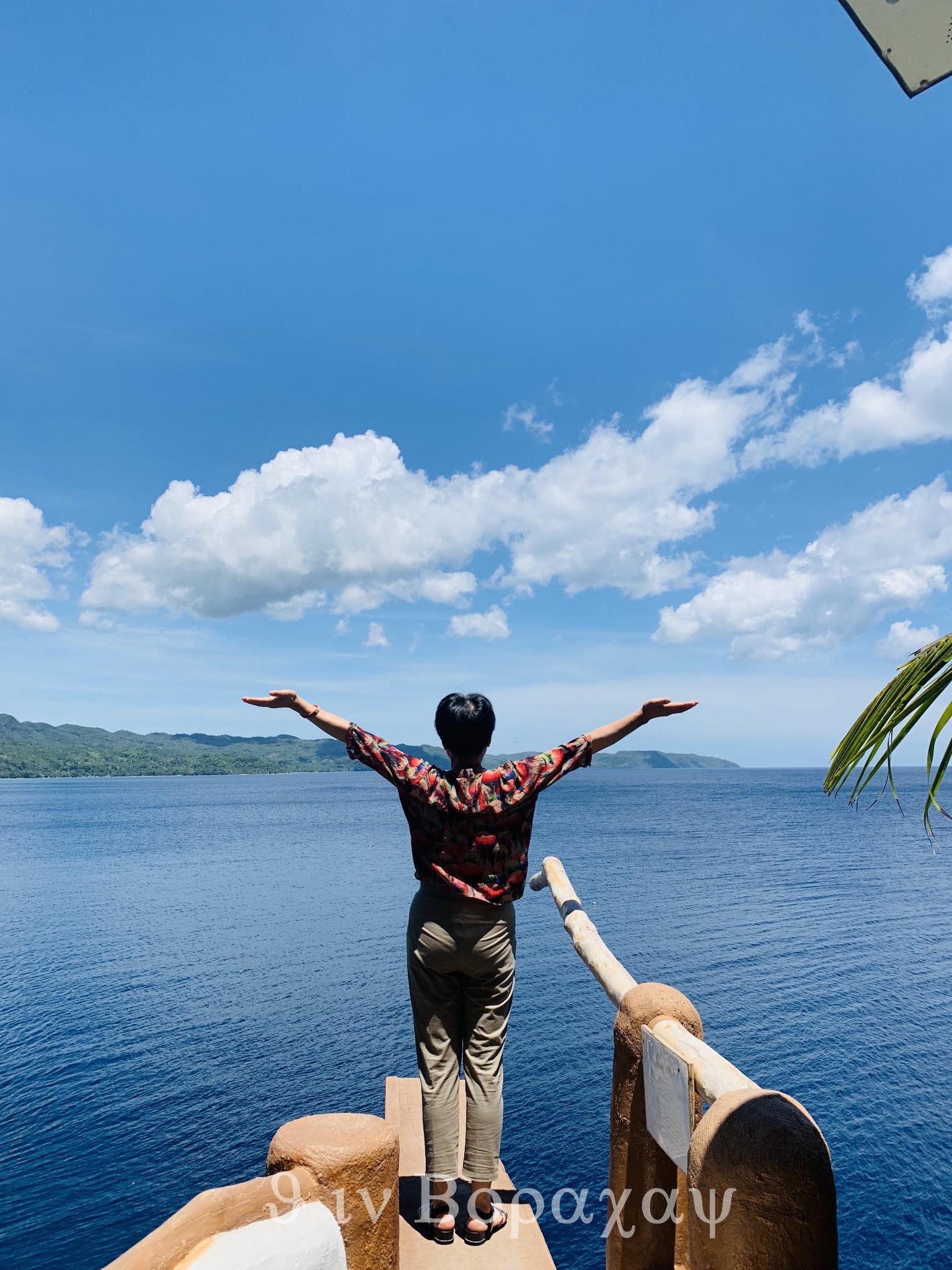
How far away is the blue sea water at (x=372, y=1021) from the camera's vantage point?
12.3 m

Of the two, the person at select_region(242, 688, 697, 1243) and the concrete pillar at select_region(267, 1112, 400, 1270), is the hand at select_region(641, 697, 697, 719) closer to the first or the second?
the person at select_region(242, 688, 697, 1243)

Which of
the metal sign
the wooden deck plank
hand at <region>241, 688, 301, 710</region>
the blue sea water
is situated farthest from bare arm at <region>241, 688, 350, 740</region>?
the blue sea water

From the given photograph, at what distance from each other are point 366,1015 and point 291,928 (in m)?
12.0

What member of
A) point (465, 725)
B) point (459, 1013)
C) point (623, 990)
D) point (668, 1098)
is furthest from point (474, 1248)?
point (465, 725)

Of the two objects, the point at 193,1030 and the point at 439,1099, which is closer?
the point at 439,1099

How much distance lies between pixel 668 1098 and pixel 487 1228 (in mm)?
1339

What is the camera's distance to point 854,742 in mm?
2184

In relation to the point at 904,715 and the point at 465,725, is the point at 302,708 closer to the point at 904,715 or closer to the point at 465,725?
the point at 465,725

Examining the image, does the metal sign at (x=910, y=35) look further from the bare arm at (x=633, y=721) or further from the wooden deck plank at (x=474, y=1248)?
the wooden deck plank at (x=474, y=1248)

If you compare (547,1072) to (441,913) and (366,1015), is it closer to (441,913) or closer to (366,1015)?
(366,1015)

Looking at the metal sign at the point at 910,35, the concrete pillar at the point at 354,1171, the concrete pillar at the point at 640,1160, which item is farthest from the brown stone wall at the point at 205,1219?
the metal sign at the point at 910,35

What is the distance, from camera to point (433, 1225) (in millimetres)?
3393

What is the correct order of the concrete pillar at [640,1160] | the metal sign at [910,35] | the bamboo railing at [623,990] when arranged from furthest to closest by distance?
1. the concrete pillar at [640,1160]
2. the bamboo railing at [623,990]
3. the metal sign at [910,35]

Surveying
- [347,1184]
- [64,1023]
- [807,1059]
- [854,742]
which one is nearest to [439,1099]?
[347,1184]
